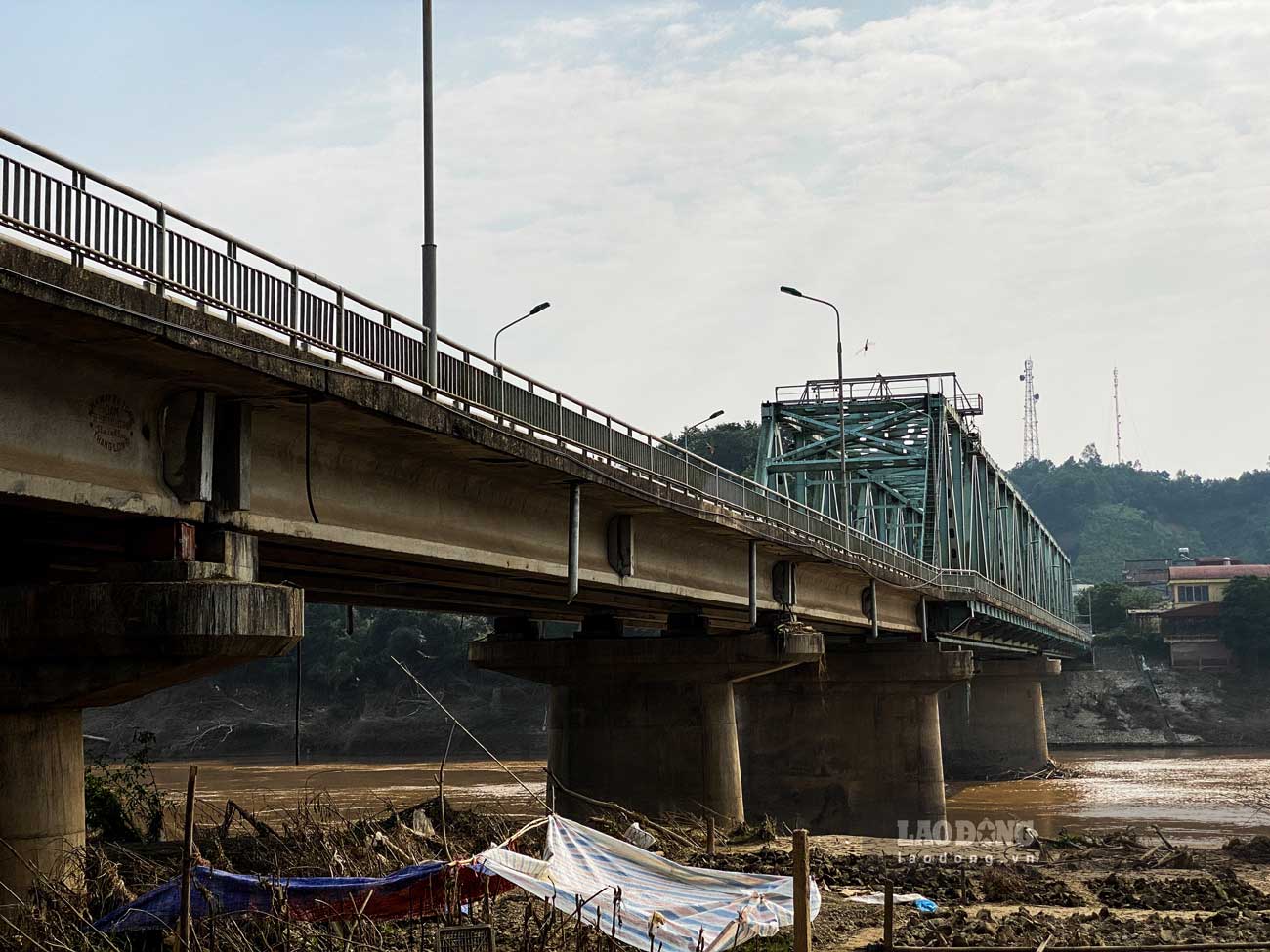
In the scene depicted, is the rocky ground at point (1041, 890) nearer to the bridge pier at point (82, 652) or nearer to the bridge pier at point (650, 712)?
the bridge pier at point (650, 712)

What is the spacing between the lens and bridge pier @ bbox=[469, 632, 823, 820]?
3450 centimetres

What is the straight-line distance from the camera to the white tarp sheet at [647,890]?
15.6 m

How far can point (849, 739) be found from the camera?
4769 cm

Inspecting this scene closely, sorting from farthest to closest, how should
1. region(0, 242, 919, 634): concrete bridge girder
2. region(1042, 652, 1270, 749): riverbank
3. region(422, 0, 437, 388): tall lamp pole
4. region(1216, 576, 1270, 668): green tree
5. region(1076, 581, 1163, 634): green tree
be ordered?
region(1076, 581, 1163, 634): green tree < region(1216, 576, 1270, 668): green tree < region(1042, 652, 1270, 749): riverbank < region(422, 0, 437, 388): tall lamp pole < region(0, 242, 919, 634): concrete bridge girder

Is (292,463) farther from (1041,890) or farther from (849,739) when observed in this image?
(849,739)

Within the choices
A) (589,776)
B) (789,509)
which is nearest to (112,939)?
(589,776)

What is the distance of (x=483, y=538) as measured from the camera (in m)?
20.7

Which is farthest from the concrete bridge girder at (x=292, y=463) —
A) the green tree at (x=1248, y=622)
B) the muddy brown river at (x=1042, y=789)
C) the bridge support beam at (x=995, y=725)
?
the green tree at (x=1248, y=622)

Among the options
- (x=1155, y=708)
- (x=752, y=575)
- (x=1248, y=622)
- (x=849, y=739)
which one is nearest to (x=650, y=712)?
(x=752, y=575)

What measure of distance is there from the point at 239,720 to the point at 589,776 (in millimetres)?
80246

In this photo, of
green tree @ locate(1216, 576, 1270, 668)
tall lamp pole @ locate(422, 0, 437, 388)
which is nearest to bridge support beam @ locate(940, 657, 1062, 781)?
green tree @ locate(1216, 576, 1270, 668)

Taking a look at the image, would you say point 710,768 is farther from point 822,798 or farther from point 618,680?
point 822,798

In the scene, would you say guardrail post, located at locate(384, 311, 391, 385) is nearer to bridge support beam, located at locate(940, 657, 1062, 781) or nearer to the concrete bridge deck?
the concrete bridge deck

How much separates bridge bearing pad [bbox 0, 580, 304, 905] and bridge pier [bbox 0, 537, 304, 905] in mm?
10
